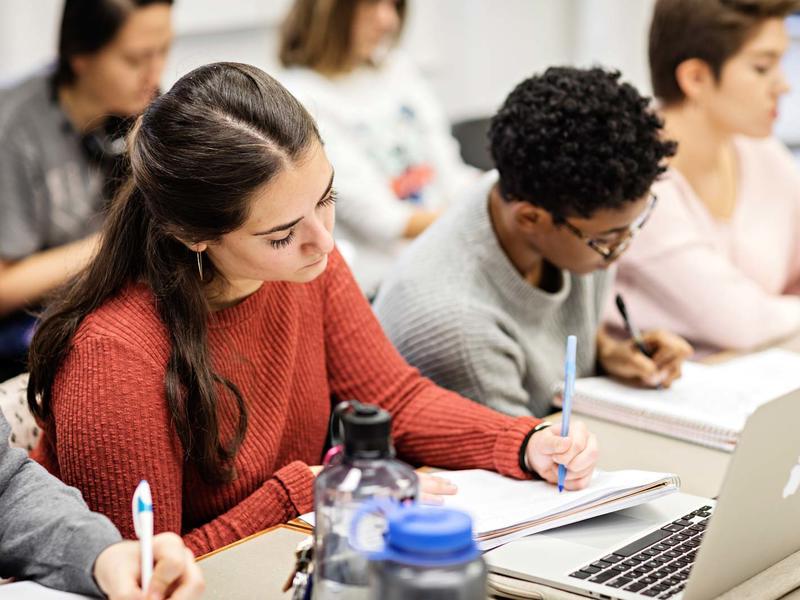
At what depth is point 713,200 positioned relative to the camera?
7.45ft

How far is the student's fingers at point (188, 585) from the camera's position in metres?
0.92

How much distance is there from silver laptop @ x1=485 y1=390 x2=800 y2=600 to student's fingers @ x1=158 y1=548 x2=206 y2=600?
12.3 inches

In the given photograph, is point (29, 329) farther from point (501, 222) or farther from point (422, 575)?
point (422, 575)

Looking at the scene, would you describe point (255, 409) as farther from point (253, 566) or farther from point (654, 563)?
point (654, 563)

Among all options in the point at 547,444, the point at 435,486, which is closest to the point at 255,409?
the point at 435,486

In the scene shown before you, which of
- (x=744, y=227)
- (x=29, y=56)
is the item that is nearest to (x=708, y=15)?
(x=744, y=227)

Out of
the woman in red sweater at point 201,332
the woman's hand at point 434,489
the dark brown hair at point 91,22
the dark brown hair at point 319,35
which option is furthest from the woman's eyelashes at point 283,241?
the dark brown hair at point 319,35

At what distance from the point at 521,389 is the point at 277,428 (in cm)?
46

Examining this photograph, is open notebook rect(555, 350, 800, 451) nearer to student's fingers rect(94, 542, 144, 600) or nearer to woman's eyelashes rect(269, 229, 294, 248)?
woman's eyelashes rect(269, 229, 294, 248)

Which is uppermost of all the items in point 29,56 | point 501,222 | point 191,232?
point 191,232

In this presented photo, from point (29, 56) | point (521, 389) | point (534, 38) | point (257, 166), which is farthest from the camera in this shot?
point (534, 38)

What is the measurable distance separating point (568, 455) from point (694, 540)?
0.18m

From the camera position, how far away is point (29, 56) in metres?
3.12

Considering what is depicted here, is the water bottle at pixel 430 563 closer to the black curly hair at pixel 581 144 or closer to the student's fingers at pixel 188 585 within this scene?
the student's fingers at pixel 188 585
